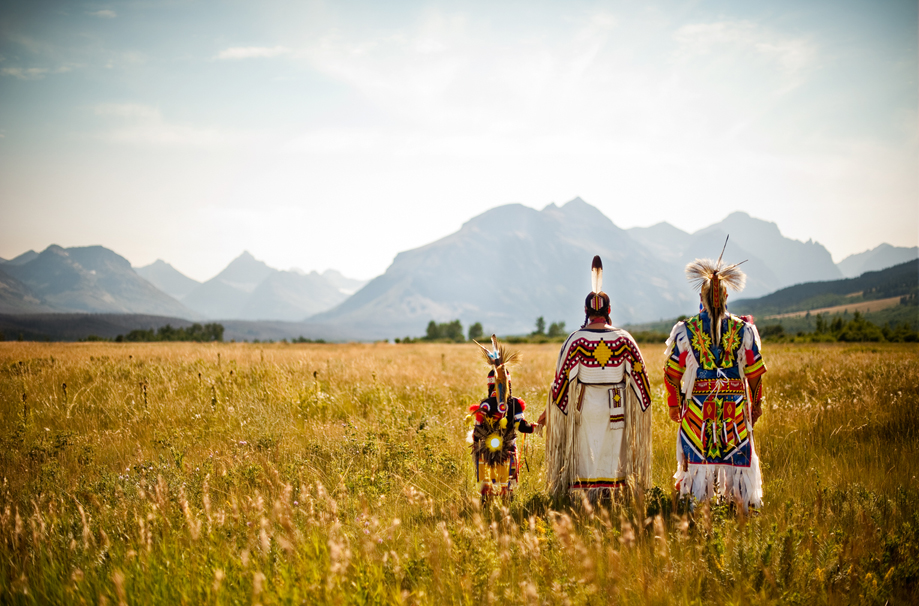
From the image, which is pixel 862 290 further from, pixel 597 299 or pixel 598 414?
pixel 598 414

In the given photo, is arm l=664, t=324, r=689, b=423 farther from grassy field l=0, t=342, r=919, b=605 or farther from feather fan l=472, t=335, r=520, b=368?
feather fan l=472, t=335, r=520, b=368

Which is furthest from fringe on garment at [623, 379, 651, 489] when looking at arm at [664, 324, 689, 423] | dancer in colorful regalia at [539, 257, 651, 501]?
arm at [664, 324, 689, 423]

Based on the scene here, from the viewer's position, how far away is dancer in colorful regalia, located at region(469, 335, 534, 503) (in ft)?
14.5

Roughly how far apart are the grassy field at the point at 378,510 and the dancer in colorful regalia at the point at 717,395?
36 cm

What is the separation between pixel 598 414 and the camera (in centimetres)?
477

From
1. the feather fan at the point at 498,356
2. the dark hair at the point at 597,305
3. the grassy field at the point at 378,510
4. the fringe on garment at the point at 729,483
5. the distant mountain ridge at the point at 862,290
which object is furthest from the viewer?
the distant mountain ridge at the point at 862,290

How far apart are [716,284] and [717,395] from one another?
115 cm

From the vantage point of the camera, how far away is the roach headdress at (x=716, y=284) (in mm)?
4523

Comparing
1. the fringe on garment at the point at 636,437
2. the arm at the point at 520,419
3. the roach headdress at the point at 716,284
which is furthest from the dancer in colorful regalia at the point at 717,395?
the arm at the point at 520,419

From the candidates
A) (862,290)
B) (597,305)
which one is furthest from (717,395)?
(862,290)

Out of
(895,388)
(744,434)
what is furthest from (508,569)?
(895,388)

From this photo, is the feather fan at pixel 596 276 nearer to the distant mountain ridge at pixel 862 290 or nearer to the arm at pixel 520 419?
the arm at pixel 520 419

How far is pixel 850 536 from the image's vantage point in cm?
350

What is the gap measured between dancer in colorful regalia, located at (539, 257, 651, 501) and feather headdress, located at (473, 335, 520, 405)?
695 mm
